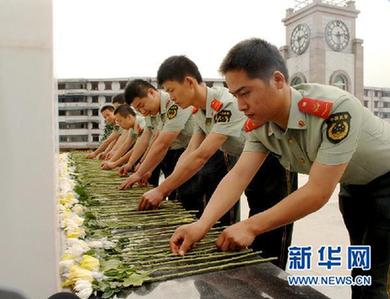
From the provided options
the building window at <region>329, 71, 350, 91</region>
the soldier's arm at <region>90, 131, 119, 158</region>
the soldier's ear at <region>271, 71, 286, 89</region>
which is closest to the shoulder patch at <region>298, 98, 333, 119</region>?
the soldier's ear at <region>271, 71, 286, 89</region>

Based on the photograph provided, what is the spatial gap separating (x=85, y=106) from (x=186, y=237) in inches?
1344

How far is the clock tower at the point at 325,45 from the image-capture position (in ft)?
71.2

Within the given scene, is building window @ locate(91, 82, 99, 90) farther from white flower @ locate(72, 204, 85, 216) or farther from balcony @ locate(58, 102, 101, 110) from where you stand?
white flower @ locate(72, 204, 85, 216)

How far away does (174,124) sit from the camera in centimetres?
304

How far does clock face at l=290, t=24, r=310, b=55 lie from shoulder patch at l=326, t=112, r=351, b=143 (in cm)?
2218

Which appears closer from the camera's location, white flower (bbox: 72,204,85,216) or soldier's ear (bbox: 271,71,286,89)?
soldier's ear (bbox: 271,71,286,89)

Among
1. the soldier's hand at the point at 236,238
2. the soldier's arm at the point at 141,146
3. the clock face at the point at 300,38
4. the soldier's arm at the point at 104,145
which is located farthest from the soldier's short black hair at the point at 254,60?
the clock face at the point at 300,38

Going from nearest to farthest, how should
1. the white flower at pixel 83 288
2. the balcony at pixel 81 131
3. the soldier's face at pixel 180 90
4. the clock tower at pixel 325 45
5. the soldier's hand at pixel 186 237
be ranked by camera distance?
the white flower at pixel 83 288, the soldier's hand at pixel 186 237, the soldier's face at pixel 180 90, the clock tower at pixel 325 45, the balcony at pixel 81 131

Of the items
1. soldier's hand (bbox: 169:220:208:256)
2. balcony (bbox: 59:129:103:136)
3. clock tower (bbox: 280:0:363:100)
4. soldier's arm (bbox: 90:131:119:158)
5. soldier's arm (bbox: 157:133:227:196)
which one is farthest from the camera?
balcony (bbox: 59:129:103:136)

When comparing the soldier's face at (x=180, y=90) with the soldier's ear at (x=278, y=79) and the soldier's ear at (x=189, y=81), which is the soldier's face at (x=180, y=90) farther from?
the soldier's ear at (x=278, y=79)

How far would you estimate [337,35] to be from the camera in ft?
74.2

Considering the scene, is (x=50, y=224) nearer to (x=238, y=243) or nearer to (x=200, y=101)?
(x=238, y=243)

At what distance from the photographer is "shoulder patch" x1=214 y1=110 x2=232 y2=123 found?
2350 mm

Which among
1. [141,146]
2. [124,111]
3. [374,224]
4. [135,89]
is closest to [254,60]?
[374,224]
